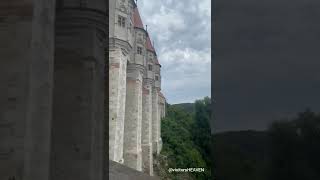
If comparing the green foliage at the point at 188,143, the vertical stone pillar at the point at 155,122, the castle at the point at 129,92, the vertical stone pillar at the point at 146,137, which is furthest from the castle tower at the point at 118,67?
the vertical stone pillar at the point at 155,122

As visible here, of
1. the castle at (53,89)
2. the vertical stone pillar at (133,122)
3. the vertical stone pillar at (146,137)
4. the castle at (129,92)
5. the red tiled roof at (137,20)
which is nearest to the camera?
the castle at (53,89)

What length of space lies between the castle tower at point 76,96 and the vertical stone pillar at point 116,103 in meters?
20.4

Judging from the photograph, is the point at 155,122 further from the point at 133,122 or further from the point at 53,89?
the point at 53,89

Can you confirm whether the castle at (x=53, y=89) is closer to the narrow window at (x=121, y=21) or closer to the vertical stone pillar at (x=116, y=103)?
the vertical stone pillar at (x=116, y=103)

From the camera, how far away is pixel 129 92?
121 ft

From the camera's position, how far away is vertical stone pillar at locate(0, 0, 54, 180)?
488cm

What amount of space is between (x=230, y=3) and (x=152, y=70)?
130 ft

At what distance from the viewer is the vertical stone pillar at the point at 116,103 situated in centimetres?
2894

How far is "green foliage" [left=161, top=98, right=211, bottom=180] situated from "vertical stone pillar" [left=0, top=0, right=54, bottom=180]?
1262 inches

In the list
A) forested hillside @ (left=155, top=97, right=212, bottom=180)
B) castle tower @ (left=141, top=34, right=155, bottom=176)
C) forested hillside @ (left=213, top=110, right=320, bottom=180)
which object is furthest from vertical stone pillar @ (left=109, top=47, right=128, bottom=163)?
forested hillside @ (left=213, top=110, right=320, bottom=180)

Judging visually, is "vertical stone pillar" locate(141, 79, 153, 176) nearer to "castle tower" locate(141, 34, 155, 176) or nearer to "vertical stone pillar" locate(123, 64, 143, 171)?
"castle tower" locate(141, 34, 155, 176)

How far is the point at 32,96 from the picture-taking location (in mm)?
5156

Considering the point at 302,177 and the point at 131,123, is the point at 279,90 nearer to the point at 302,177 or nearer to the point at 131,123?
the point at 302,177

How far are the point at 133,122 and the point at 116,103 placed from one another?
639 cm
